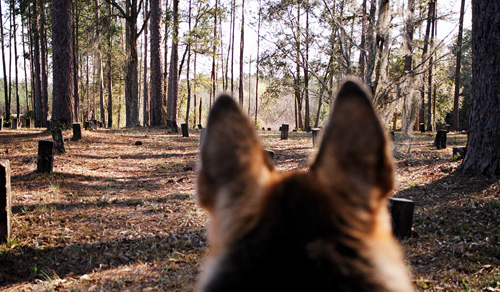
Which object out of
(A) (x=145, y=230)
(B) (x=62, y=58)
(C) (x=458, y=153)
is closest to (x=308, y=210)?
(A) (x=145, y=230)

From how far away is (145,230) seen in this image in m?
5.93

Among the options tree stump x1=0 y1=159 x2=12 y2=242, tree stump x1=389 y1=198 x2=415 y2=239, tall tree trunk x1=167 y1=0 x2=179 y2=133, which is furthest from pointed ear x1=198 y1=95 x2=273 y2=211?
tall tree trunk x1=167 y1=0 x2=179 y2=133

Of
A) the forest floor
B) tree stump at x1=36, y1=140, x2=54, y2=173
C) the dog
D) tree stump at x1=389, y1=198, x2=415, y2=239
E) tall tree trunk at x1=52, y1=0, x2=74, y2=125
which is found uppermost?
tall tree trunk at x1=52, y1=0, x2=74, y2=125

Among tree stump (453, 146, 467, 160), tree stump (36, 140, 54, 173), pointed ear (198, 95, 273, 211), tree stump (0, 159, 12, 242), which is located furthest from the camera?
tree stump (453, 146, 467, 160)

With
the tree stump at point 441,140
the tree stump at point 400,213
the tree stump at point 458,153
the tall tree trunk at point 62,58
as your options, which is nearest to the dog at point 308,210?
the tree stump at point 400,213

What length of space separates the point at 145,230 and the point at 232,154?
544cm

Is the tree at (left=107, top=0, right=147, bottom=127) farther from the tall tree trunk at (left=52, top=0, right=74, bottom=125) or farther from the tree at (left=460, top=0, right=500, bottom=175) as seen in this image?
the tree at (left=460, top=0, right=500, bottom=175)

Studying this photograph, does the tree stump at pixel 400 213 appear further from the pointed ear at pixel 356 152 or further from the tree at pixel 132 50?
the tree at pixel 132 50

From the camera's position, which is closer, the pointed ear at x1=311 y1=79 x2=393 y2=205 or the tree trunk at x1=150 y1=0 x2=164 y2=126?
the pointed ear at x1=311 y1=79 x2=393 y2=205

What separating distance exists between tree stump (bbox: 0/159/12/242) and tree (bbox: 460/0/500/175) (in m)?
9.23

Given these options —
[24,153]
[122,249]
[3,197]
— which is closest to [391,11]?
[122,249]

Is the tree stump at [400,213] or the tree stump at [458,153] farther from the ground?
the tree stump at [458,153]

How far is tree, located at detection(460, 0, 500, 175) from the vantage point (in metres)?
7.37

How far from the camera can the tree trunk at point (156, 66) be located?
76.7 feet
